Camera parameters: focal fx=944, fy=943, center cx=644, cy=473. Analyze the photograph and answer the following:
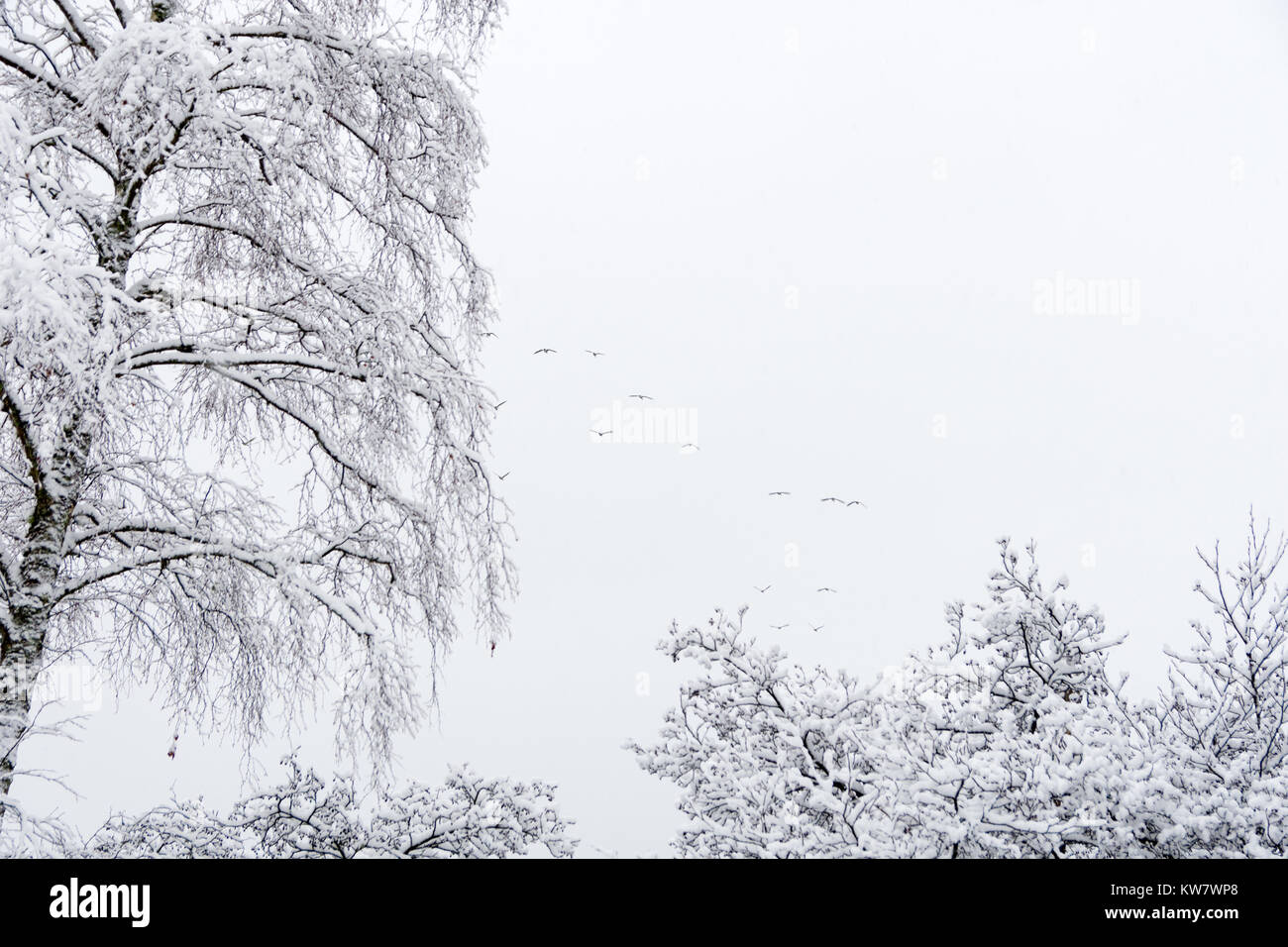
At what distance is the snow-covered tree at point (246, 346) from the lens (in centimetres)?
493

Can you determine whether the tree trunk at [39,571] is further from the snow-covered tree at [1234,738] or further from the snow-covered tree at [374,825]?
the snow-covered tree at [1234,738]

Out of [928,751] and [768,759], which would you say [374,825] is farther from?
[928,751]

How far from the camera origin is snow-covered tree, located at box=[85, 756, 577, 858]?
14.0 ft

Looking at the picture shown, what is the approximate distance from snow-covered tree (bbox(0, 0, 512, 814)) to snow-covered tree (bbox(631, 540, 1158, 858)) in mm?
1793

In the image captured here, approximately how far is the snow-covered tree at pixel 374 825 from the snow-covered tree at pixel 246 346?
1.93ft

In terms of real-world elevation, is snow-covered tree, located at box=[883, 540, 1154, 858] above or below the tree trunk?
below

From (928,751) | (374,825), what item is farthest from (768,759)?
(374,825)

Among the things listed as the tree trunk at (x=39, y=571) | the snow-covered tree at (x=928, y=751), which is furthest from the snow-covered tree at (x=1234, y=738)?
the tree trunk at (x=39, y=571)

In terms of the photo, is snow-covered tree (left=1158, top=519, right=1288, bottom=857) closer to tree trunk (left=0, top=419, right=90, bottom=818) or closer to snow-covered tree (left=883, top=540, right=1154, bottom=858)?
snow-covered tree (left=883, top=540, right=1154, bottom=858)

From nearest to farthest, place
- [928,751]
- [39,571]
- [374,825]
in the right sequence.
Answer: [928,751], [374,825], [39,571]

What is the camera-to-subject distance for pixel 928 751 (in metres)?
3.81

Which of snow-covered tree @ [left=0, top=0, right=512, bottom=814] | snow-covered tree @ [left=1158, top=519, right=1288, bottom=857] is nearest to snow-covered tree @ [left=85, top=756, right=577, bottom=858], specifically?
snow-covered tree @ [left=0, top=0, right=512, bottom=814]

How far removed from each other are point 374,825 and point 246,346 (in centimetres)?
301
